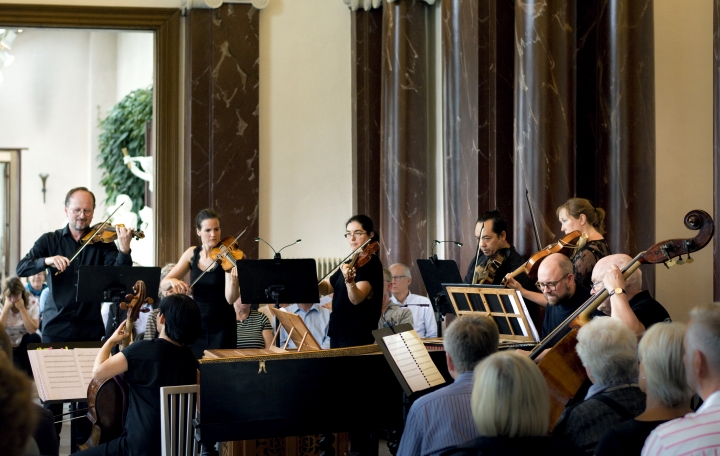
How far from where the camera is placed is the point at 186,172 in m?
8.25

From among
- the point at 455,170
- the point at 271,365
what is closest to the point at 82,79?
the point at 455,170

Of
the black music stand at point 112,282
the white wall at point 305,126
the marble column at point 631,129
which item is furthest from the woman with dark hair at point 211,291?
the white wall at point 305,126

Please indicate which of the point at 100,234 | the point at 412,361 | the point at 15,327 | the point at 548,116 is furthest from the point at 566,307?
the point at 15,327

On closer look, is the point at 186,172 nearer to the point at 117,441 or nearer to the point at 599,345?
the point at 117,441

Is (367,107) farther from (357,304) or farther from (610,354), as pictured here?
(610,354)

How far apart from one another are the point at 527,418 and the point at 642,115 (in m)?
3.68

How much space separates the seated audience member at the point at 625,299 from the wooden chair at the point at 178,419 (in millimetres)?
1764

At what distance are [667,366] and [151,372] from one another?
7.26ft

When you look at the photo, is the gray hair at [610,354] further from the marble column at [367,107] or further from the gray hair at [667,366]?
the marble column at [367,107]

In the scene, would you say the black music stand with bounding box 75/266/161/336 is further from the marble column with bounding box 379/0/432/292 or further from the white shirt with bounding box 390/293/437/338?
the marble column with bounding box 379/0/432/292

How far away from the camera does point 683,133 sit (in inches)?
225

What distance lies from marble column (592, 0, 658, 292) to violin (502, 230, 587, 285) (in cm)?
49

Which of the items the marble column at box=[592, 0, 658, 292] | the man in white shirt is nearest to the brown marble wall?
the man in white shirt

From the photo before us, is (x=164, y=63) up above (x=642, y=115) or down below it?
above
